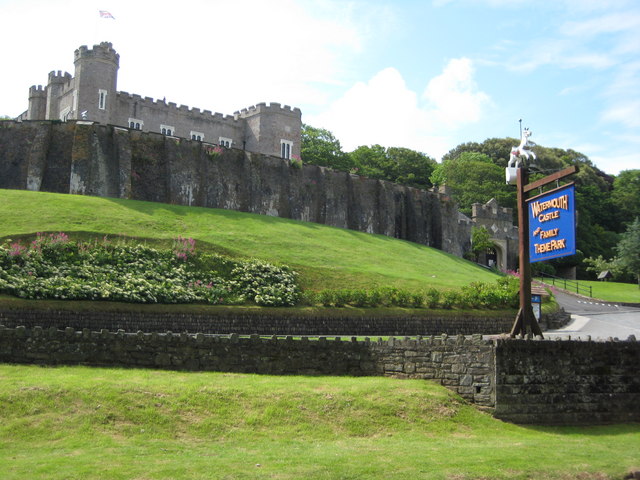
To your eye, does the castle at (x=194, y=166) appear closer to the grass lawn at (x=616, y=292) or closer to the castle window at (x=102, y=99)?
the castle window at (x=102, y=99)

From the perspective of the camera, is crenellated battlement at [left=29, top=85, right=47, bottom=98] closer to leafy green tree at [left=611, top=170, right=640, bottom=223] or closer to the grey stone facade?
the grey stone facade

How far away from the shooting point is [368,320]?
1193 inches

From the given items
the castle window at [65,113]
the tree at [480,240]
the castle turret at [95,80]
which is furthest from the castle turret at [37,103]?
the tree at [480,240]

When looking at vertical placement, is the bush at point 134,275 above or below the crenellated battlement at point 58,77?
below

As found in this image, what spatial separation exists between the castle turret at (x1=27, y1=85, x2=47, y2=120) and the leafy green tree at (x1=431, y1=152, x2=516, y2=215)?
47.7 meters

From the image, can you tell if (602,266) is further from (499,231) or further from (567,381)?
(567,381)

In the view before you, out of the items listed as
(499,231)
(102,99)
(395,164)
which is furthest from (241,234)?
(395,164)

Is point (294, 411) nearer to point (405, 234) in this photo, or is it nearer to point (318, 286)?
point (318, 286)

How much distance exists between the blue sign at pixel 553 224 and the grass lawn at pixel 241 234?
17701 millimetres

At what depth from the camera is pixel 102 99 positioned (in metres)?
57.9

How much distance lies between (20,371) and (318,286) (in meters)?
19.0

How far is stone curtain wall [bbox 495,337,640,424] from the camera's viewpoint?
15.9m

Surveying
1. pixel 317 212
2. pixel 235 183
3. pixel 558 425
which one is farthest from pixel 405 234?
pixel 558 425

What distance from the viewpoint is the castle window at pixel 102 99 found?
57594mm
